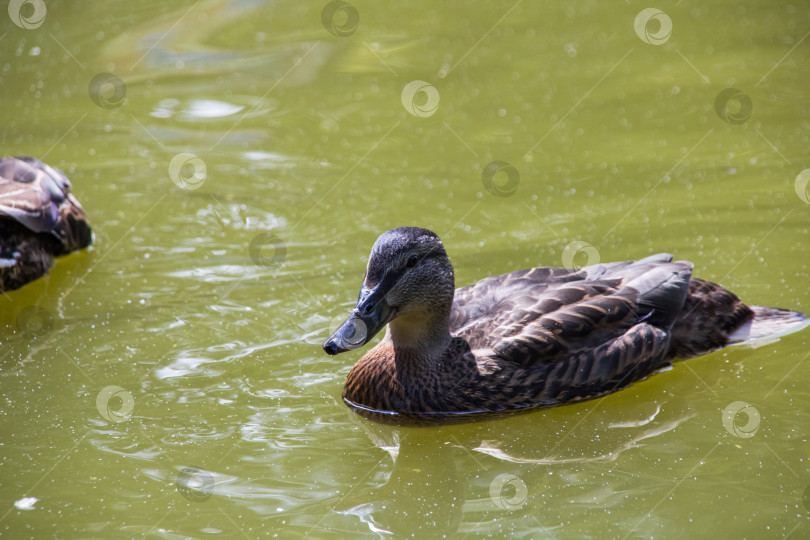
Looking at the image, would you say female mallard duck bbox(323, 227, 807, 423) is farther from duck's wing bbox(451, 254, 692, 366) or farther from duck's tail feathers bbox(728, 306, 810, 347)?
duck's tail feathers bbox(728, 306, 810, 347)

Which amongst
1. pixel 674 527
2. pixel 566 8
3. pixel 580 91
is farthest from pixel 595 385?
pixel 566 8

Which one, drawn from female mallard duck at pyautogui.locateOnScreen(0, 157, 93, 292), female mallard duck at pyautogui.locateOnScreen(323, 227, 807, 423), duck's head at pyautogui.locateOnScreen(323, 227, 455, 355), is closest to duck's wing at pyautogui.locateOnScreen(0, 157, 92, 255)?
female mallard duck at pyautogui.locateOnScreen(0, 157, 93, 292)

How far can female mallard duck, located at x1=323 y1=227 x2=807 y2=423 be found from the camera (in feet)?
20.0

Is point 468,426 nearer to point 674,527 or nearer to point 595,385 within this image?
point 595,385

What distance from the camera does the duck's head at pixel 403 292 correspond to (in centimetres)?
589

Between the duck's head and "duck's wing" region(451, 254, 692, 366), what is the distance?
1.00 ft

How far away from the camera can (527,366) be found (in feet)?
20.2

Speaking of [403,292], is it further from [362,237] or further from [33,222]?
[33,222]

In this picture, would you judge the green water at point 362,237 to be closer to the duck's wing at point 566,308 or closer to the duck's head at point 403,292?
the duck's wing at point 566,308

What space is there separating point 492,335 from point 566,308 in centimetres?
51

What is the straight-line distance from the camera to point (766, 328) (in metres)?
6.77

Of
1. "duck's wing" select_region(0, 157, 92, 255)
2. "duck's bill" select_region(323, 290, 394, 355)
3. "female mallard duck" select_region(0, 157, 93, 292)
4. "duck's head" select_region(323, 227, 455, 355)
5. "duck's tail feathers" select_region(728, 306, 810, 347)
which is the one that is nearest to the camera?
"duck's bill" select_region(323, 290, 394, 355)

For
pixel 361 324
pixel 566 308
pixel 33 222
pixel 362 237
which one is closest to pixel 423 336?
pixel 361 324

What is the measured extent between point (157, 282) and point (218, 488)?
9.02ft
